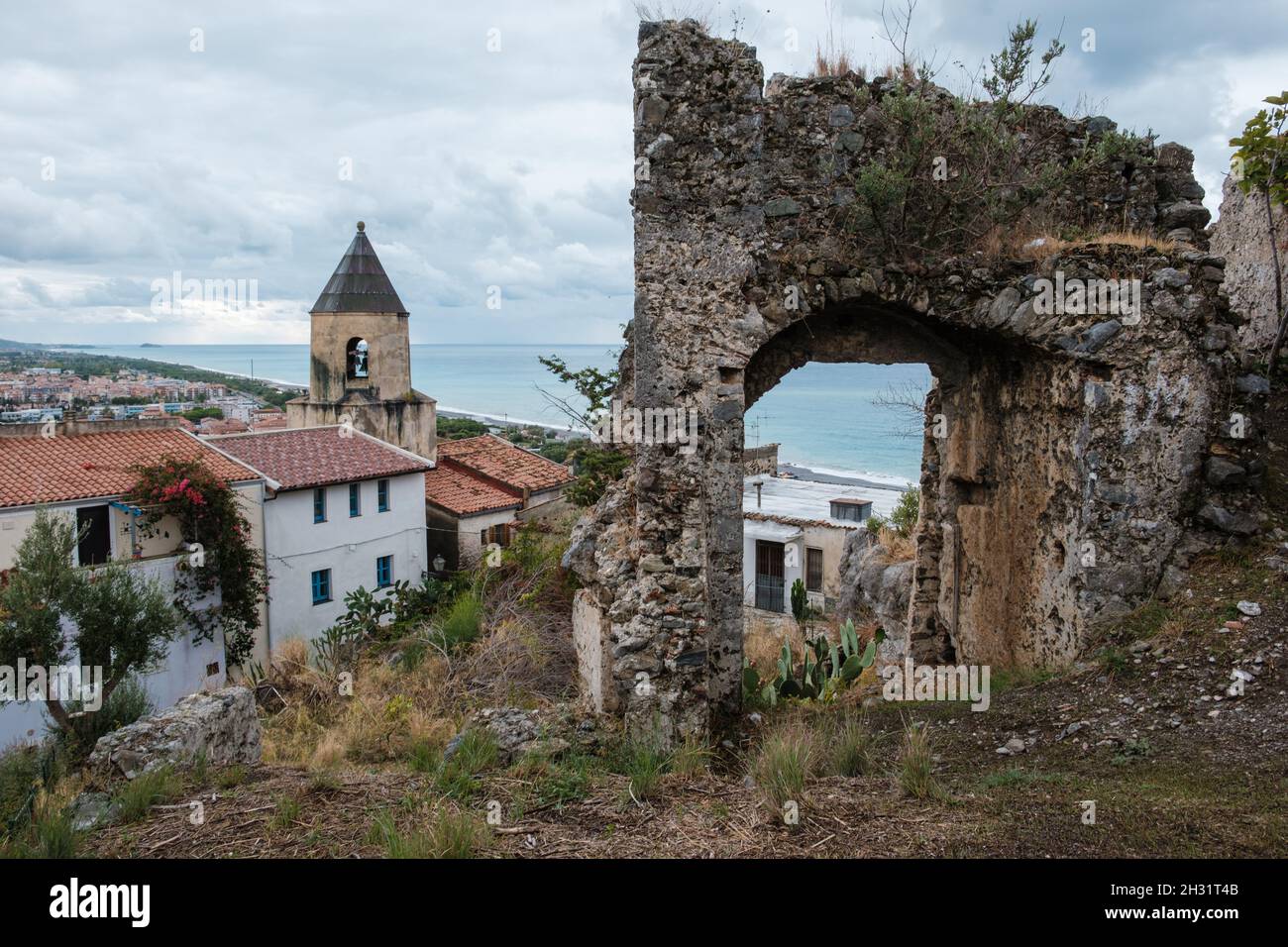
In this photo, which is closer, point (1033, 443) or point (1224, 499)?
point (1224, 499)

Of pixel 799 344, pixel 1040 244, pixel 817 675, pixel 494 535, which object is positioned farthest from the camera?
pixel 494 535

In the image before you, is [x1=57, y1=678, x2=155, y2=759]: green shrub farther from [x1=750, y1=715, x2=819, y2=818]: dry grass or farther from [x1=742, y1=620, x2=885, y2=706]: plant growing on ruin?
[x1=750, y1=715, x2=819, y2=818]: dry grass

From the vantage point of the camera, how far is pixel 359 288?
1083 inches

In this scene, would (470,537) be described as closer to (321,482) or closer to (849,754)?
(321,482)

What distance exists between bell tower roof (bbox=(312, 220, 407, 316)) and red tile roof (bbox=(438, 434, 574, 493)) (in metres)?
5.35

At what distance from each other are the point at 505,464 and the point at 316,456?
24.8 ft

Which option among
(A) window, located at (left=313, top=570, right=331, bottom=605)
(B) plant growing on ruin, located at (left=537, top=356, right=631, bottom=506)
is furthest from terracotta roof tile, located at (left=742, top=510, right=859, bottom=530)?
(A) window, located at (left=313, top=570, right=331, bottom=605)

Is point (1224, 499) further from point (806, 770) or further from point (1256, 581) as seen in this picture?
point (806, 770)

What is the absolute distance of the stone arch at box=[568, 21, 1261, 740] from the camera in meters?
6.75

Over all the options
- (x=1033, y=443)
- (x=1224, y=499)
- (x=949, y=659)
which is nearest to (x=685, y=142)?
(x=1033, y=443)

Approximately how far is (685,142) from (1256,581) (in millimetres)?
5478

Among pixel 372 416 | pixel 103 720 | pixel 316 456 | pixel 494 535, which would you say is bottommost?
pixel 494 535

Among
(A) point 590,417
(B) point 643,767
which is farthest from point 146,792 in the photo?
(A) point 590,417
